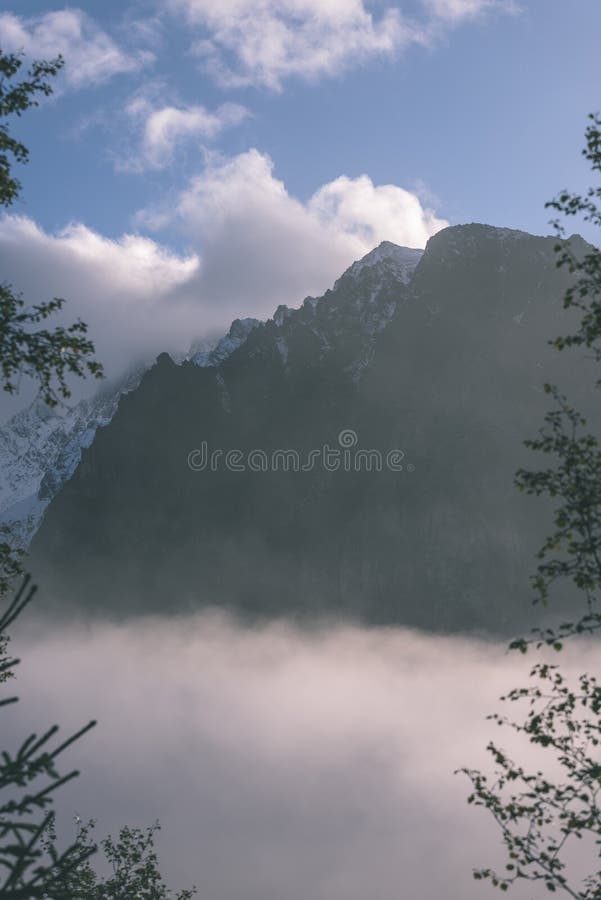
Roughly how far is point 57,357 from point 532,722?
35.9 feet

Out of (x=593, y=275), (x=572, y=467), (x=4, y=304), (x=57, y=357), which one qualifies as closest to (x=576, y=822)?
(x=572, y=467)

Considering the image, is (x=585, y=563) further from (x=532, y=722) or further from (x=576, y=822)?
(x=576, y=822)

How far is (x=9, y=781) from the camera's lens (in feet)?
25.7

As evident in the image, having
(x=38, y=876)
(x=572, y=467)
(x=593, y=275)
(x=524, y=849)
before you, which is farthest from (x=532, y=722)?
(x=38, y=876)

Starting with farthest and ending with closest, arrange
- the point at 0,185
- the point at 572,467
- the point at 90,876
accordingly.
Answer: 1. the point at 90,876
2. the point at 0,185
3. the point at 572,467

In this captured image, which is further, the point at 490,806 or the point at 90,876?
the point at 90,876

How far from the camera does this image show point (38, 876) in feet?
24.8

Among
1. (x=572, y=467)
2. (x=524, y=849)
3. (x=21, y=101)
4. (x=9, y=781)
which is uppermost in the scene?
(x=21, y=101)

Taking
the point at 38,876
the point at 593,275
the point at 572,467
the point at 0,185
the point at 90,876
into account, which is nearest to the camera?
the point at 38,876

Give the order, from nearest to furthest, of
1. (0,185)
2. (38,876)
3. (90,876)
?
(38,876)
(0,185)
(90,876)

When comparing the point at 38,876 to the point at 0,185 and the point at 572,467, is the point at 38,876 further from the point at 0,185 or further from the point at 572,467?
the point at 0,185

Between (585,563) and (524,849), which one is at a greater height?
(585,563)

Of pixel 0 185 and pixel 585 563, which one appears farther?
pixel 0 185

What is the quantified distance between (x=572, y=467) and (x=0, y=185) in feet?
39.0
